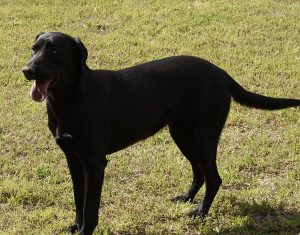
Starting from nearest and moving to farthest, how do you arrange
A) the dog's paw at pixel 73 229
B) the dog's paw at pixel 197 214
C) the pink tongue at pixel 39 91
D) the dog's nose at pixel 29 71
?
the dog's nose at pixel 29 71, the pink tongue at pixel 39 91, the dog's paw at pixel 73 229, the dog's paw at pixel 197 214

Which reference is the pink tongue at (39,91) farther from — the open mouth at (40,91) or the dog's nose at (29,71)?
the dog's nose at (29,71)

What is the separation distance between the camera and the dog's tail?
454 cm

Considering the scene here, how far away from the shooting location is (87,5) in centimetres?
1130

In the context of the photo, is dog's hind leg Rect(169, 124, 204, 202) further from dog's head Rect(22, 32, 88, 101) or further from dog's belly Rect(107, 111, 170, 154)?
dog's head Rect(22, 32, 88, 101)

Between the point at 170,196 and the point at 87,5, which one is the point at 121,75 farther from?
the point at 87,5

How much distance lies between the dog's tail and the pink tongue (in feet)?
5.41

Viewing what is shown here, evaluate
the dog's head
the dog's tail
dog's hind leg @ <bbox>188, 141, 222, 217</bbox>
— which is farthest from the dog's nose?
the dog's tail

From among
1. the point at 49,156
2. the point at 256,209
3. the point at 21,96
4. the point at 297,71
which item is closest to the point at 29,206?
the point at 49,156

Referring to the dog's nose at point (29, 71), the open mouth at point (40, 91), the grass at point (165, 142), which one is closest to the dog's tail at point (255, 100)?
the grass at point (165, 142)

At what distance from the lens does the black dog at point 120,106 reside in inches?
144

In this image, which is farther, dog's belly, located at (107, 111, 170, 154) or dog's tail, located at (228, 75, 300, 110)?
dog's tail, located at (228, 75, 300, 110)

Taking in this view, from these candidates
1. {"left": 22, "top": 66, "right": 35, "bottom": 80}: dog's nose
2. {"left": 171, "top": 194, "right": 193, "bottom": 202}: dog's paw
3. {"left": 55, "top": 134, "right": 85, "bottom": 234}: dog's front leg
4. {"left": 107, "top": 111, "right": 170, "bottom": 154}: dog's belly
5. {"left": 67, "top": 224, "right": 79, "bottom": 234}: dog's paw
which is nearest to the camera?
{"left": 22, "top": 66, "right": 35, "bottom": 80}: dog's nose

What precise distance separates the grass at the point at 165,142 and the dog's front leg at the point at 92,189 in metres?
0.32

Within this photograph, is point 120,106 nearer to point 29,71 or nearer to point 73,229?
point 29,71
